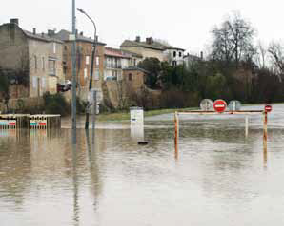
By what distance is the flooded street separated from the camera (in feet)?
31.3

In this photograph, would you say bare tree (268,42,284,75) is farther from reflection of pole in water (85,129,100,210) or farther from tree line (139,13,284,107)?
reflection of pole in water (85,129,100,210)

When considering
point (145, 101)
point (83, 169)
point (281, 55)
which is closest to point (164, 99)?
point (145, 101)

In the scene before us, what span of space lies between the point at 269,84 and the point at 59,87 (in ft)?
116

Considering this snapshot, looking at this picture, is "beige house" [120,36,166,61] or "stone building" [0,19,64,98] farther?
"beige house" [120,36,166,61]

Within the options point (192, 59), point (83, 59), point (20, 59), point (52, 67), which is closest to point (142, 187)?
point (20, 59)

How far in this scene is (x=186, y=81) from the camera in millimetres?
99250

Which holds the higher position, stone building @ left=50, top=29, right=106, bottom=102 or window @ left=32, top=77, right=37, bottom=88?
stone building @ left=50, top=29, right=106, bottom=102

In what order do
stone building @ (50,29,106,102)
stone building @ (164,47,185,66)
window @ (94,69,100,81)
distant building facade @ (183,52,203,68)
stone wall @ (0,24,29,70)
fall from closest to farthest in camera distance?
stone wall @ (0,24,29,70) < stone building @ (50,29,106,102) < window @ (94,69,100,81) < distant building facade @ (183,52,203,68) < stone building @ (164,47,185,66)

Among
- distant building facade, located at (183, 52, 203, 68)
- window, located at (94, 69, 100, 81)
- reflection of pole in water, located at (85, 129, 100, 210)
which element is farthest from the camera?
distant building facade, located at (183, 52, 203, 68)

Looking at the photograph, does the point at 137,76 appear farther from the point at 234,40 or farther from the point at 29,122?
the point at 29,122

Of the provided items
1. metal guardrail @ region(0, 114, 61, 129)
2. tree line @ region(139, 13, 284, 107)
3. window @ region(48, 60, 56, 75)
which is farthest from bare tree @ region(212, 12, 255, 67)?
metal guardrail @ region(0, 114, 61, 129)

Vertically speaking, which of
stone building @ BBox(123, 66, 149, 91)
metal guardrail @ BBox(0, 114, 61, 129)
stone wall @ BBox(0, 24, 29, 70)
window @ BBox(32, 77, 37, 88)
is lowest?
metal guardrail @ BBox(0, 114, 61, 129)

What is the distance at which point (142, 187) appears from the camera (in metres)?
12.7

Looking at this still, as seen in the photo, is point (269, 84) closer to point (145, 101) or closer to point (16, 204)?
point (145, 101)
